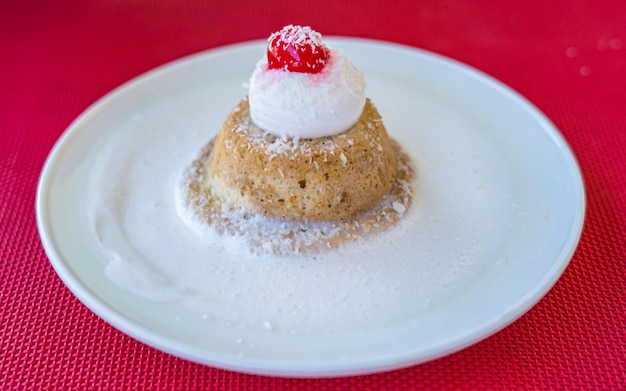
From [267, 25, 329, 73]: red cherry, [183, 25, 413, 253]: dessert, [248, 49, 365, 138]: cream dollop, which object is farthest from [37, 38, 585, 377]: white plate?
[267, 25, 329, 73]: red cherry

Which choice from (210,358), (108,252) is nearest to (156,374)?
(210,358)

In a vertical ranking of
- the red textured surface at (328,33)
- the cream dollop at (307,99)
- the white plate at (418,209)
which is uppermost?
the cream dollop at (307,99)

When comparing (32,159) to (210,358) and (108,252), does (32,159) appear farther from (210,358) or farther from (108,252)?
(210,358)

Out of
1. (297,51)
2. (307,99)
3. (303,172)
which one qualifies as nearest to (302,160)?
(303,172)

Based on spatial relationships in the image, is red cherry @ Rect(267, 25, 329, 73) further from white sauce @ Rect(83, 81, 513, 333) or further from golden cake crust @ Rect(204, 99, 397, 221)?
white sauce @ Rect(83, 81, 513, 333)

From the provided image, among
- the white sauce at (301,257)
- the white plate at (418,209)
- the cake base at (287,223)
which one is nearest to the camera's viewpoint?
the white plate at (418,209)

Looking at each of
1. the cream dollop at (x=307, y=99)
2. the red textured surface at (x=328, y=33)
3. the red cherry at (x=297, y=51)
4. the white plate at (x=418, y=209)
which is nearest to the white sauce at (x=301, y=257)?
the white plate at (x=418, y=209)

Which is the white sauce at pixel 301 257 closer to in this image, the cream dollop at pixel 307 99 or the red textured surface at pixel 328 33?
the red textured surface at pixel 328 33
